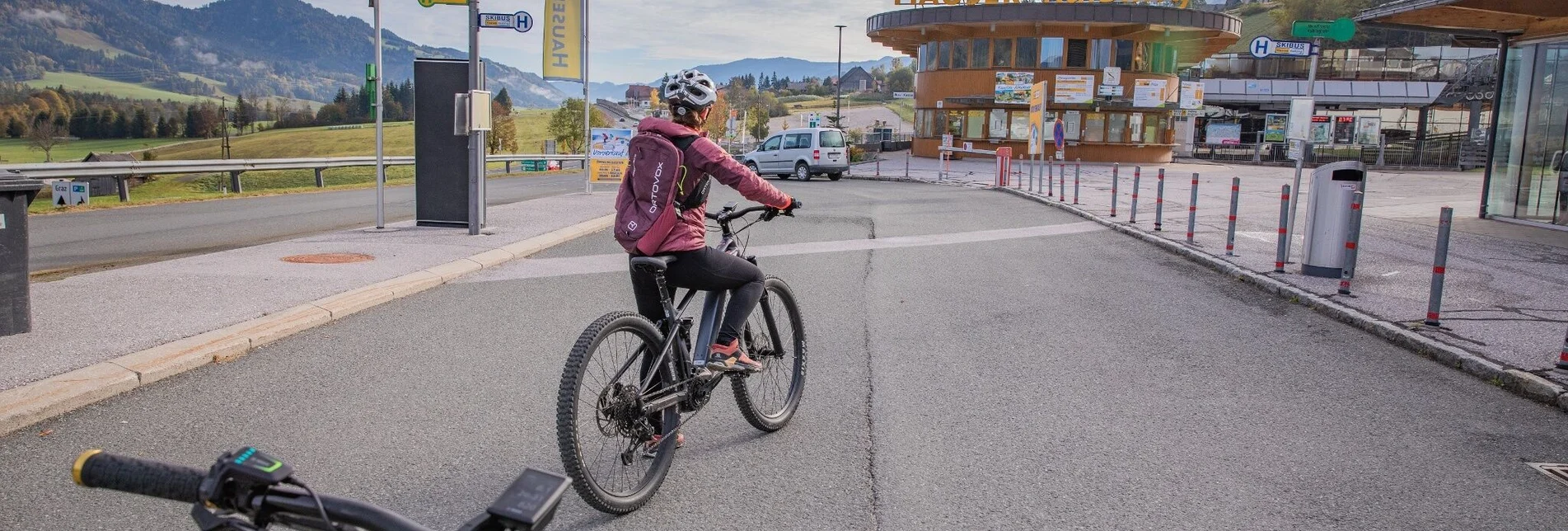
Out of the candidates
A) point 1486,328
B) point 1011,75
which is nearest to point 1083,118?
point 1011,75

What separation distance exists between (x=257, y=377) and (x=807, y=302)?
4383mm

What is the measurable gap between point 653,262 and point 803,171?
98.1 feet

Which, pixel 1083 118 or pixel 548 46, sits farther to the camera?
pixel 1083 118

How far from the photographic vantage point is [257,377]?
5926 millimetres

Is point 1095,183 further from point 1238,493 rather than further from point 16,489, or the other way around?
point 16,489

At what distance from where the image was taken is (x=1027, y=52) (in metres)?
48.2

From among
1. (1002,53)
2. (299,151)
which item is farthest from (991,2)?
(299,151)

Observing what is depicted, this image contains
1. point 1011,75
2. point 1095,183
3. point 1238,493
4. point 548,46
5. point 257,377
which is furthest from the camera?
point 1011,75

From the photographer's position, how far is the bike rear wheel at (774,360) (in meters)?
4.82

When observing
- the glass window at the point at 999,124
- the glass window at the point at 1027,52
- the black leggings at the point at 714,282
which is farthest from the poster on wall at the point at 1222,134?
the black leggings at the point at 714,282

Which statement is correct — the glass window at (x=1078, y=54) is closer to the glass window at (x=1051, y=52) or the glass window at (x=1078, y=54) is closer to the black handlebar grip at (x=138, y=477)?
the glass window at (x=1051, y=52)

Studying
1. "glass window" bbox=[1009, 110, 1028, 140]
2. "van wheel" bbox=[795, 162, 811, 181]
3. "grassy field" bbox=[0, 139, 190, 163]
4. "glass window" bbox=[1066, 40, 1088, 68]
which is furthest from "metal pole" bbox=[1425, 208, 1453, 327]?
"glass window" bbox=[1066, 40, 1088, 68]

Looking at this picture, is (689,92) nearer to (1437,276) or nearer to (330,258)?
(1437,276)

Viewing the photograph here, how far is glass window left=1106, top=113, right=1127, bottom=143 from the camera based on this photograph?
4766cm
